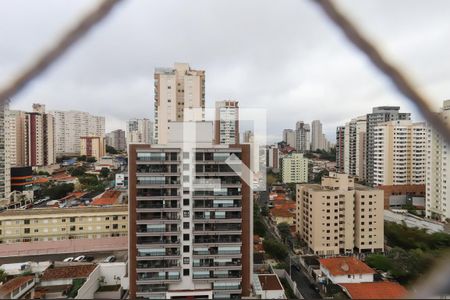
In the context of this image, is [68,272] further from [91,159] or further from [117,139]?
[117,139]

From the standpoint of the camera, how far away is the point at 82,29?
14.8 inches

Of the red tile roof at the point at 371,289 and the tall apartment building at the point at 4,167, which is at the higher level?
the tall apartment building at the point at 4,167

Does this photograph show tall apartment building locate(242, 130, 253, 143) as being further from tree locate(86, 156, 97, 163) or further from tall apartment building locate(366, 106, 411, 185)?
tree locate(86, 156, 97, 163)

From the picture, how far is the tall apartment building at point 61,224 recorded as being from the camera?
23.3 ft

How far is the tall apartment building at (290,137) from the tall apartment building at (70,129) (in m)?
16.4

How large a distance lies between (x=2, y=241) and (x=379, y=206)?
29.5 feet

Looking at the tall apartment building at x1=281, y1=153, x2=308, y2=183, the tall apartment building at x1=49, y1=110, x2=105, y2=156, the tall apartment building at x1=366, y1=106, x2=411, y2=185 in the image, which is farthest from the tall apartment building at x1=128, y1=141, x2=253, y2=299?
the tall apartment building at x1=49, y1=110, x2=105, y2=156

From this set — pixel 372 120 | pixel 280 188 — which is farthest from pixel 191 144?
pixel 372 120

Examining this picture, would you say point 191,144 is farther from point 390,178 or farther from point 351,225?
point 390,178

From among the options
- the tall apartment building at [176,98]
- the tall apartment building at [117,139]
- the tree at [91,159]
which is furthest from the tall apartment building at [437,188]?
the tall apartment building at [117,139]

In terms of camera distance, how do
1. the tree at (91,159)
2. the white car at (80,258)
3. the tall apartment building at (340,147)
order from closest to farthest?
the white car at (80,258) → the tall apartment building at (340,147) → the tree at (91,159)

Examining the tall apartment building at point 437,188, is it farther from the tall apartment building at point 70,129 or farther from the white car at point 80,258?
the tall apartment building at point 70,129

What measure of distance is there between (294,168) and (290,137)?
10.9 meters

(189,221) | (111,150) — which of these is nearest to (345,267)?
(189,221)
